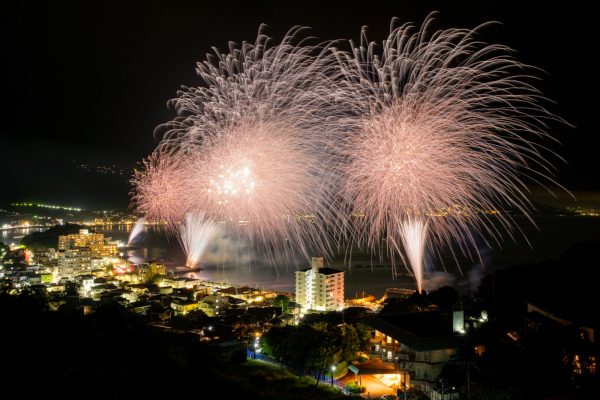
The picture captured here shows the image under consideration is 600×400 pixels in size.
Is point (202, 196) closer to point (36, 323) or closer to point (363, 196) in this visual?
point (363, 196)

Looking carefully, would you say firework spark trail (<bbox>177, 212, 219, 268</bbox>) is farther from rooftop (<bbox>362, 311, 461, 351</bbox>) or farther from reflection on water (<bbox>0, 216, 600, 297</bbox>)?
rooftop (<bbox>362, 311, 461, 351</bbox>)

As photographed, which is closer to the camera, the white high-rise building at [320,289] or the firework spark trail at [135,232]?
the white high-rise building at [320,289]

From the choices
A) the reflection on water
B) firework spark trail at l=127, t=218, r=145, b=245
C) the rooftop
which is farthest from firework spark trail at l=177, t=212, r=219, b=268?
the rooftop

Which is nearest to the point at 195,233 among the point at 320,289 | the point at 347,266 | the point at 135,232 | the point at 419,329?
the point at 347,266

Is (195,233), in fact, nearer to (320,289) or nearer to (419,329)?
(320,289)

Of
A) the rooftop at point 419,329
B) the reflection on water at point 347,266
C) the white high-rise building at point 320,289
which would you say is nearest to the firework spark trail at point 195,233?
the reflection on water at point 347,266

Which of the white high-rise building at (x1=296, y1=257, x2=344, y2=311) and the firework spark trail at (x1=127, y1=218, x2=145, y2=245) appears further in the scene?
the firework spark trail at (x1=127, y1=218, x2=145, y2=245)

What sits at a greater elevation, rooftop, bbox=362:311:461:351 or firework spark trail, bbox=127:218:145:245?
firework spark trail, bbox=127:218:145:245

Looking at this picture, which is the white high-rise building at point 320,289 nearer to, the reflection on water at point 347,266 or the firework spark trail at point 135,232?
the reflection on water at point 347,266

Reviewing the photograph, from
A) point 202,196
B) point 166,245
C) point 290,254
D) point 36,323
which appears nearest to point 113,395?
point 36,323
